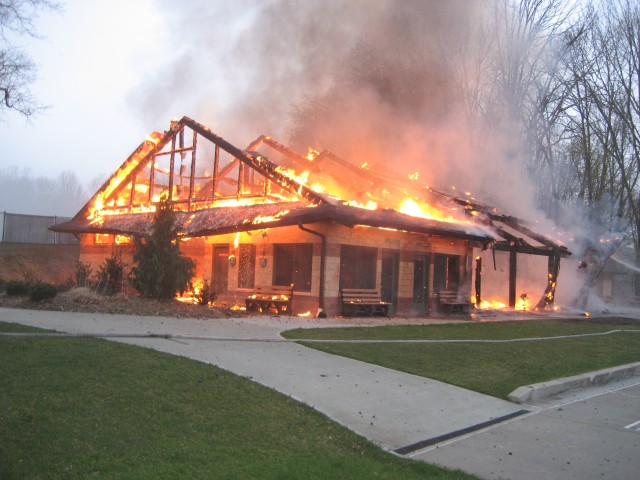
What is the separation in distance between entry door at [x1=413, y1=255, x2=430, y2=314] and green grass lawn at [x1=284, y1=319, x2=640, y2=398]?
3277mm

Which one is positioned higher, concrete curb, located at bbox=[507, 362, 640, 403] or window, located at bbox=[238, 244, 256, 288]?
window, located at bbox=[238, 244, 256, 288]

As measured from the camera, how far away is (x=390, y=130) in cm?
3025

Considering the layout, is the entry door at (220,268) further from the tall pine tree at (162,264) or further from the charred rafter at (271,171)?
the tall pine tree at (162,264)

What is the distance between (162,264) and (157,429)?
980 centimetres

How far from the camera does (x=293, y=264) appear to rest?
53.4 ft

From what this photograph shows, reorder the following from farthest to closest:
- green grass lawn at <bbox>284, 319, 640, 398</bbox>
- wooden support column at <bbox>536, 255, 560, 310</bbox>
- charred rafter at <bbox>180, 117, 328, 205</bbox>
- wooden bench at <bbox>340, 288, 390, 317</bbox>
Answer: wooden support column at <bbox>536, 255, 560, 310</bbox> < charred rafter at <bbox>180, 117, 328, 205</bbox> < wooden bench at <bbox>340, 288, 390, 317</bbox> < green grass lawn at <bbox>284, 319, 640, 398</bbox>

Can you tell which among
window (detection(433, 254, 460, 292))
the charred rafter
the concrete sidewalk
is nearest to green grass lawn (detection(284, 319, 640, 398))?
the concrete sidewalk

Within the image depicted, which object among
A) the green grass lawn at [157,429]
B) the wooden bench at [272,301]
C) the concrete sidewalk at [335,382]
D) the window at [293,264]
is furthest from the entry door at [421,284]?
the green grass lawn at [157,429]

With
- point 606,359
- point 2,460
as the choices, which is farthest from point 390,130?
point 2,460

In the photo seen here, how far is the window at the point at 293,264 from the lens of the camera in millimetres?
15859

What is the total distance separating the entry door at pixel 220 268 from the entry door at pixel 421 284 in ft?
20.2

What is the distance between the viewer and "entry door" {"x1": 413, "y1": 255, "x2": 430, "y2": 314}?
18047 millimetres

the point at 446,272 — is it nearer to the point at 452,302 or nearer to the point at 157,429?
the point at 452,302

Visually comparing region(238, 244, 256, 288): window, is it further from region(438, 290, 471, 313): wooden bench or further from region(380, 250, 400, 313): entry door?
region(438, 290, 471, 313): wooden bench
